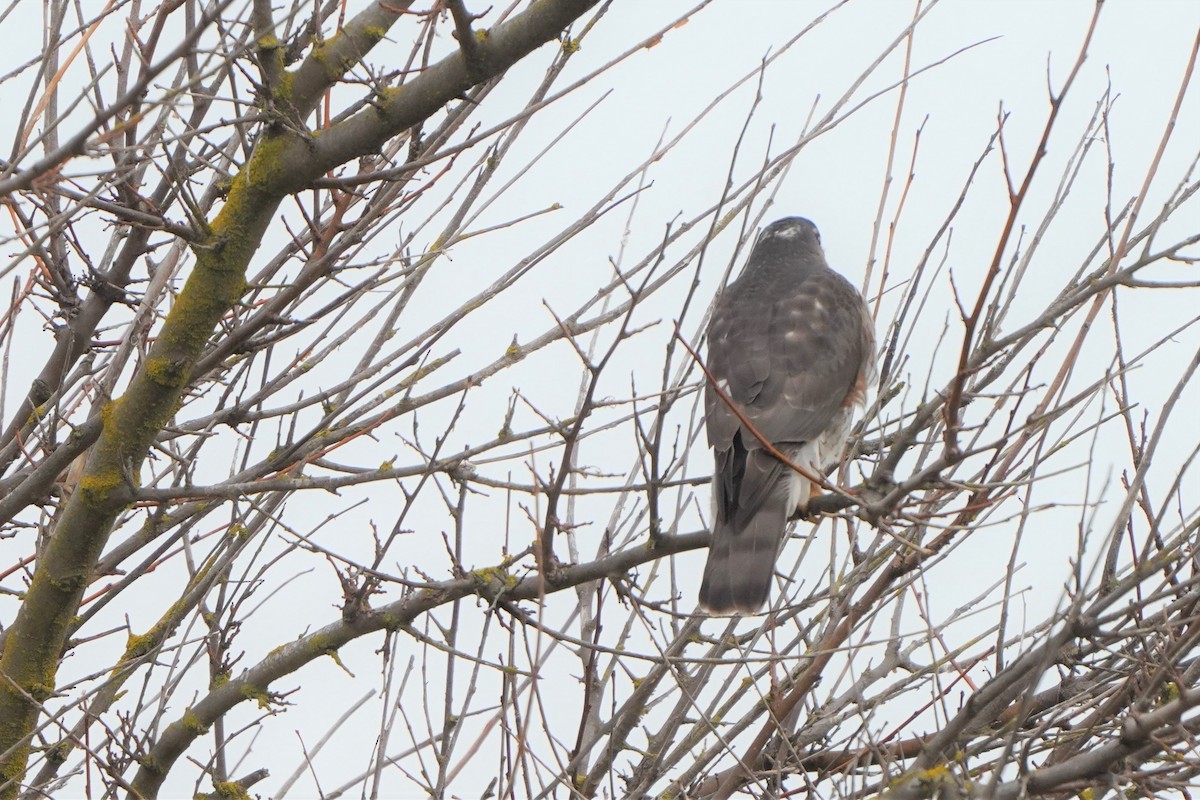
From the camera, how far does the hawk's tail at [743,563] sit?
3.89 meters

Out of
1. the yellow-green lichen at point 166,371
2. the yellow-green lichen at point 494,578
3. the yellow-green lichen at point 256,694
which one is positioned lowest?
the yellow-green lichen at point 256,694

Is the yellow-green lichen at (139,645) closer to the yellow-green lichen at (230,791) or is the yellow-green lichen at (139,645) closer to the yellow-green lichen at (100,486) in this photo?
the yellow-green lichen at (230,791)

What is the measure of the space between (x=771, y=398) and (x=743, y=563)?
875 mm

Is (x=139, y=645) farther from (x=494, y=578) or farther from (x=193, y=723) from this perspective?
(x=494, y=578)

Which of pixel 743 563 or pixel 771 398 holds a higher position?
pixel 771 398

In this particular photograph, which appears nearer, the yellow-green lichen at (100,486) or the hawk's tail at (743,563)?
the yellow-green lichen at (100,486)

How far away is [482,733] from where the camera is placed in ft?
10.4

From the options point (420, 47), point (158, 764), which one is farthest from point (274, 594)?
point (420, 47)

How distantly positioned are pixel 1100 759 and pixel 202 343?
2.20 m

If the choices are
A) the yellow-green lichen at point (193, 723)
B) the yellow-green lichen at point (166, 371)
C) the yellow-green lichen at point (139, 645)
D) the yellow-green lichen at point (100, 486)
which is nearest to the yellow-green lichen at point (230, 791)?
the yellow-green lichen at point (193, 723)

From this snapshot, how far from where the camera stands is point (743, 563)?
398cm

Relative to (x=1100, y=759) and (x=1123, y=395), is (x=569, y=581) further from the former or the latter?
(x=1123, y=395)

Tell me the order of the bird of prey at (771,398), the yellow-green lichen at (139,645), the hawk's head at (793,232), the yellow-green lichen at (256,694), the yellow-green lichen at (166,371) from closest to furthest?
the yellow-green lichen at (166,371)
the yellow-green lichen at (256,694)
the yellow-green lichen at (139,645)
the bird of prey at (771,398)
the hawk's head at (793,232)

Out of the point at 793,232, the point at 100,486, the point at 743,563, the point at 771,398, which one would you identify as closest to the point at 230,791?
the point at 100,486
